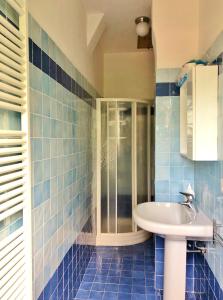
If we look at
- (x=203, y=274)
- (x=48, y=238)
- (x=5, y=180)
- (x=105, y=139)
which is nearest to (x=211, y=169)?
(x=203, y=274)

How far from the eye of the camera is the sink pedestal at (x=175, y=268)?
1.83 m

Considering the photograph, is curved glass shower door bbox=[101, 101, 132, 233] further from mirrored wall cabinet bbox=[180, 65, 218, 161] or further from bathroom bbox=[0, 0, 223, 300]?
mirrored wall cabinet bbox=[180, 65, 218, 161]

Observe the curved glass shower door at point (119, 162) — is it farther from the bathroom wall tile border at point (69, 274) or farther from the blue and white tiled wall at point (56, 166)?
the blue and white tiled wall at point (56, 166)

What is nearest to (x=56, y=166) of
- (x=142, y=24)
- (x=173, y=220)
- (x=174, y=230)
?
(x=174, y=230)

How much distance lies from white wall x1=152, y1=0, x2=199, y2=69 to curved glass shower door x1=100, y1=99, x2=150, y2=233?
96cm

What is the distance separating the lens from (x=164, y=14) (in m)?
2.27

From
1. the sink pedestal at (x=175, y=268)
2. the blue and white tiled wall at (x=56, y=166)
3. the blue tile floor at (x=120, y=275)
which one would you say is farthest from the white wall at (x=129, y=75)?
the sink pedestal at (x=175, y=268)

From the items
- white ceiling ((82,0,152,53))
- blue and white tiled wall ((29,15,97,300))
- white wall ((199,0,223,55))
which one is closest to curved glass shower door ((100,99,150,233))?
blue and white tiled wall ((29,15,97,300))

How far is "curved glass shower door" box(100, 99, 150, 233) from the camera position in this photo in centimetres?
319

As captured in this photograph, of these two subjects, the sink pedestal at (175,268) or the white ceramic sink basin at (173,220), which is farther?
the sink pedestal at (175,268)

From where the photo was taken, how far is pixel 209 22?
1.87 meters

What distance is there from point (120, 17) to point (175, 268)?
2465 mm

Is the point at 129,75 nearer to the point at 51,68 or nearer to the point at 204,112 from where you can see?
the point at 204,112

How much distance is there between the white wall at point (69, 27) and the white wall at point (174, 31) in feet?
2.23
